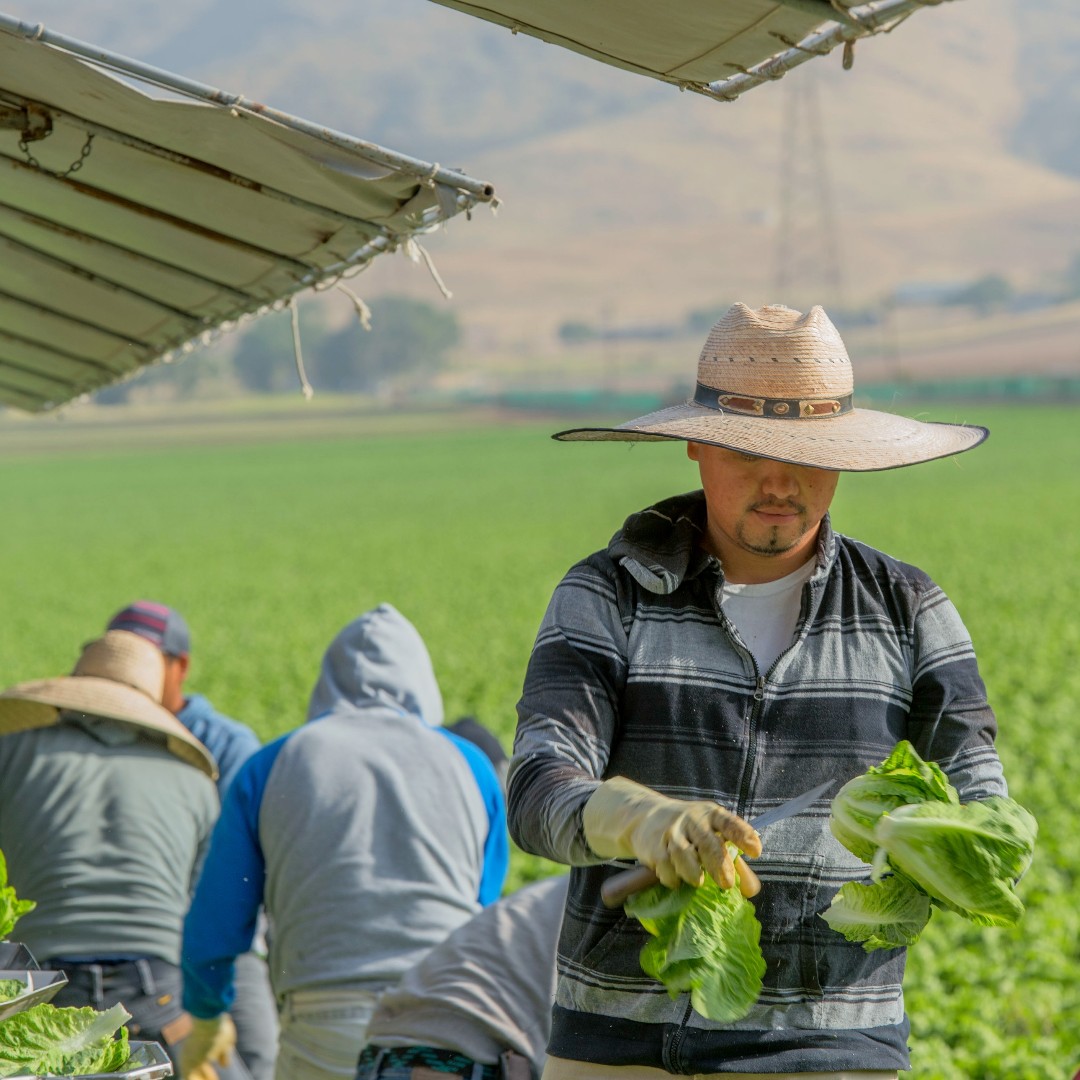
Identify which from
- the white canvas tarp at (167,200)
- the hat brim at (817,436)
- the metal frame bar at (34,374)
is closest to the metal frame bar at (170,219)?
the white canvas tarp at (167,200)

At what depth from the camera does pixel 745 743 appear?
8.11ft

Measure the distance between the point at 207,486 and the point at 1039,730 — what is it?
40779mm

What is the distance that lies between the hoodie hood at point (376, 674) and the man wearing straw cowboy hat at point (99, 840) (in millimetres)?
589

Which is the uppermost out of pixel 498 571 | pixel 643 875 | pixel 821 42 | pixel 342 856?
pixel 498 571

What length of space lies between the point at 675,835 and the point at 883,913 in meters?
0.48

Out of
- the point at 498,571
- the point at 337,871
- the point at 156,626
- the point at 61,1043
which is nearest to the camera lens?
the point at 61,1043

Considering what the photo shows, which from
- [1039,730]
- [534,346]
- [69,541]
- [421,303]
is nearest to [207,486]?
[69,541]

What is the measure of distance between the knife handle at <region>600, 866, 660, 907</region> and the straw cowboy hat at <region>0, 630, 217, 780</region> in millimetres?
2200

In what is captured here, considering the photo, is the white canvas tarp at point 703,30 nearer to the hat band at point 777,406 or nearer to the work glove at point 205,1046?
the hat band at point 777,406

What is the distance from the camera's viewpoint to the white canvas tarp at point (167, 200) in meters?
2.53

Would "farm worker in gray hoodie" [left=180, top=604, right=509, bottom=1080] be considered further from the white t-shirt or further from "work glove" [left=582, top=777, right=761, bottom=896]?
"work glove" [left=582, top=777, right=761, bottom=896]

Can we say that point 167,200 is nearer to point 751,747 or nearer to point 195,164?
point 195,164

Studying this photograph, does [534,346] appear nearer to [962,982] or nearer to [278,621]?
[278,621]

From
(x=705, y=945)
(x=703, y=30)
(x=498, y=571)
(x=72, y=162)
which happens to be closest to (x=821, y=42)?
(x=703, y=30)
